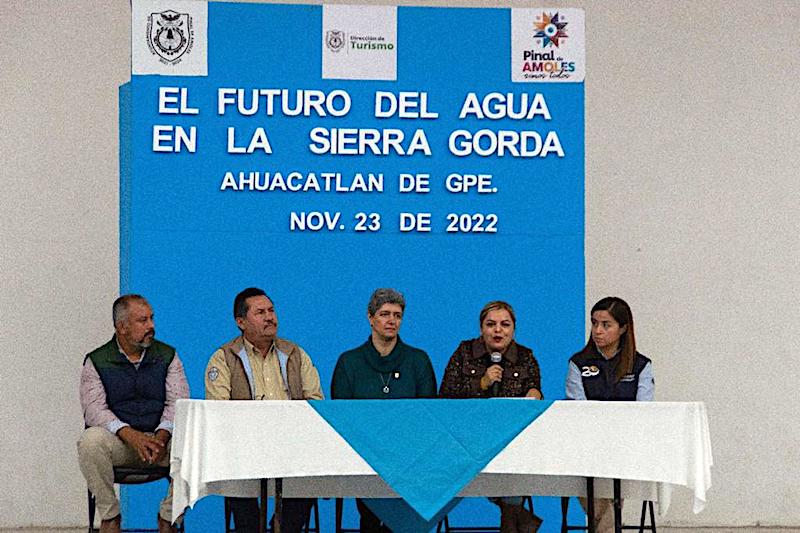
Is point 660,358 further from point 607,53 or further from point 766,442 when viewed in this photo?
point 607,53

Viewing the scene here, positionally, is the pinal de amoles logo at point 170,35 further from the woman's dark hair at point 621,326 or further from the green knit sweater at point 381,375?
the woman's dark hair at point 621,326

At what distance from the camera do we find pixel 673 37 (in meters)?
8.14

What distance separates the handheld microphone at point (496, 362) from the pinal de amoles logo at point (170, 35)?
192cm

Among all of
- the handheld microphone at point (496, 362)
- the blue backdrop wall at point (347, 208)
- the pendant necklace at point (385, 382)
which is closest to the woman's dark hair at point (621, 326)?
the handheld microphone at point (496, 362)

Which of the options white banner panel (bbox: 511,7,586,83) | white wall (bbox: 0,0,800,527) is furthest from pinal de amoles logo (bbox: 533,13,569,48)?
white wall (bbox: 0,0,800,527)

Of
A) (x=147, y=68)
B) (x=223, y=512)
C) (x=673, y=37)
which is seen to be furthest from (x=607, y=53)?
(x=223, y=512)

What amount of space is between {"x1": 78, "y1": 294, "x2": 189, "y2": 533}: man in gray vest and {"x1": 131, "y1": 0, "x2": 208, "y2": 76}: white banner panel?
107cm

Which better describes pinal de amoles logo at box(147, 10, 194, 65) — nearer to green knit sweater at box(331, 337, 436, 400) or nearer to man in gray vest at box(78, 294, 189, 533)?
man in gray vest at box(78, 294, 189, 533)

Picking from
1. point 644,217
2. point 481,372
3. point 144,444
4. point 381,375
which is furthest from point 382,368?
point 644,217

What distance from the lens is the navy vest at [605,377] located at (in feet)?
18.5

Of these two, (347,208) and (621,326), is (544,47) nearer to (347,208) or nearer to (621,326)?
(347,208)

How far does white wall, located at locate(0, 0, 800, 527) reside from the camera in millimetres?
7816

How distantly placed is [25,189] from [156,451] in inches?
109

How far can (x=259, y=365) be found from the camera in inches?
225
